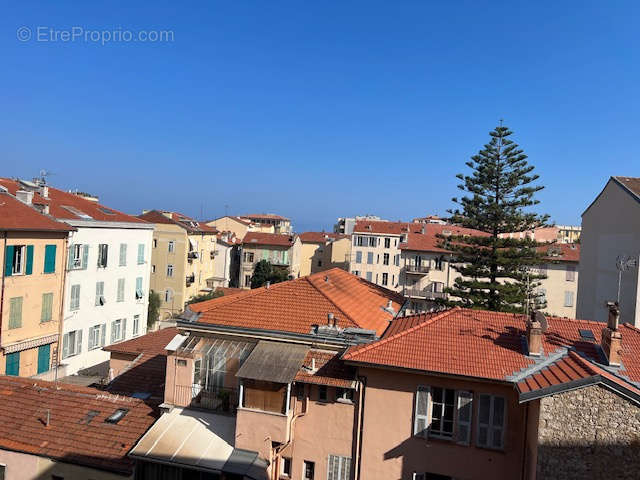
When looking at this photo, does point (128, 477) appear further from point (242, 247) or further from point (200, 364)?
point (242, 247)

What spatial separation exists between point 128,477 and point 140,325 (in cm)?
1938

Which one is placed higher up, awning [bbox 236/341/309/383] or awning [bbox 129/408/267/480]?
awning [bbox 236/341/309/383]

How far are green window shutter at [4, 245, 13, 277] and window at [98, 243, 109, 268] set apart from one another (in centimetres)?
552

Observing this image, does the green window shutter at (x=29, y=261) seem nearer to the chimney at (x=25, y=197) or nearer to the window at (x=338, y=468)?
the chimney at (x=25, y=197)

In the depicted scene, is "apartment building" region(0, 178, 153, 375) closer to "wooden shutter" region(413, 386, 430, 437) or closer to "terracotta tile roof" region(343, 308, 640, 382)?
"terracotta tile roof" region(343, 308, 640, 382)

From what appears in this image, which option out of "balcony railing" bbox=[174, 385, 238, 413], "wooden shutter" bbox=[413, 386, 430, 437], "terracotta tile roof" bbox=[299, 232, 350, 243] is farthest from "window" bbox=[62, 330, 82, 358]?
"terracotta tile roof" bbox=[299, 232, 350, 243]

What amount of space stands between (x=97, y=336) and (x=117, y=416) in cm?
1456

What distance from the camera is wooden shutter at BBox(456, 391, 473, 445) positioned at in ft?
35.7

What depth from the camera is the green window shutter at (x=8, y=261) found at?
19.7m

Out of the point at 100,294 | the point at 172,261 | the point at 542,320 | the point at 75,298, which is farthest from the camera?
the point at 172,261

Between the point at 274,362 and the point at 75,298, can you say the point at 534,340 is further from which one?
the point at 75,298

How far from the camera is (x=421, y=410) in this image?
1113 centimetres

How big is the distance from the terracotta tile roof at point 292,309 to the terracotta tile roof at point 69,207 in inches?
535

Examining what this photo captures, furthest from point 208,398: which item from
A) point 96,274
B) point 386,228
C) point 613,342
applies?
point 386,228
